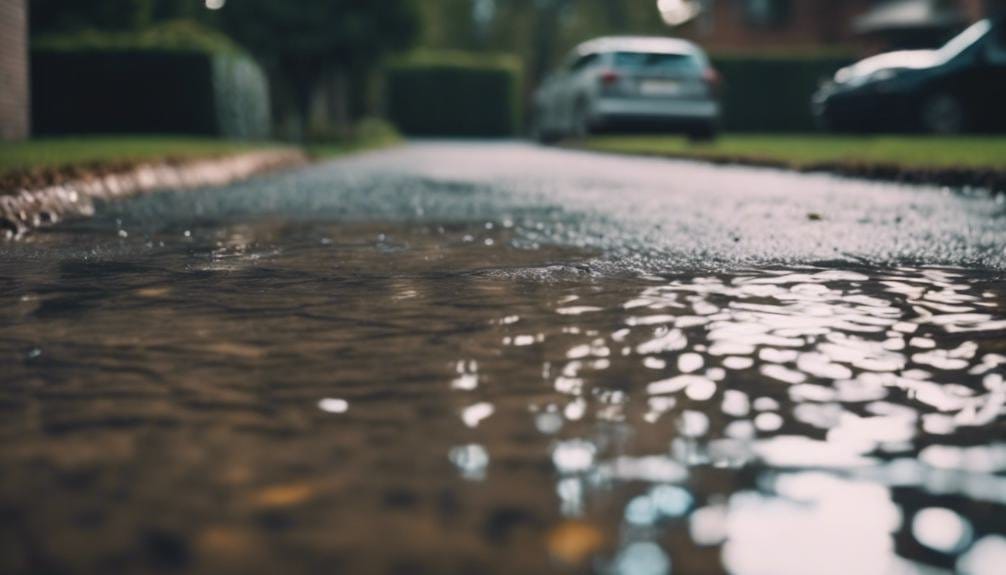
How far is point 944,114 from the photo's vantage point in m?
14.0

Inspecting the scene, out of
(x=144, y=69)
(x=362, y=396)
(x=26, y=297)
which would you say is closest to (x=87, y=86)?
(x=144, y=69)

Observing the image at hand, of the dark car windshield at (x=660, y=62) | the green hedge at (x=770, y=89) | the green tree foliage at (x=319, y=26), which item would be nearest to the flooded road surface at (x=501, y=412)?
the dark car windshield at (x=660, y=62)

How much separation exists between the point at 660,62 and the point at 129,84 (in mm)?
7047

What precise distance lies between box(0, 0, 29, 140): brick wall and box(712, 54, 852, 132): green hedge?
15.7 meters

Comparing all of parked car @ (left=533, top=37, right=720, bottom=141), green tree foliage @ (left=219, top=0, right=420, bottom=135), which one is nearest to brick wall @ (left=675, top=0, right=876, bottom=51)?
green tree foliage @ (left=219, top=0, right=420, bottom=135)

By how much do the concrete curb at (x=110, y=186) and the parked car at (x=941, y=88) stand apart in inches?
293

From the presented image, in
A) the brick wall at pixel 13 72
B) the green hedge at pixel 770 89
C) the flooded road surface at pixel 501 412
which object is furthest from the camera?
the green hedge at pixel 770 89

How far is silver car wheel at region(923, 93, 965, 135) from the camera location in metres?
13.9

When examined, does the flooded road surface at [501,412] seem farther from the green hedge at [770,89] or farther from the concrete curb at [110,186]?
the green hedge at [770,89]

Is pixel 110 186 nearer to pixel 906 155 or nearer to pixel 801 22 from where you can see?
pixel 906 155

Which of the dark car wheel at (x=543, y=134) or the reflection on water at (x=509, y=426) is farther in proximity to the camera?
the dark car wheel at (x=543, y=134)

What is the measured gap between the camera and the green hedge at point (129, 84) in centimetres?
1435

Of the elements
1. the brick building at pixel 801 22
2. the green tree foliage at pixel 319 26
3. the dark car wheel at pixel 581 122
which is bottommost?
the dark car wheel at pixel 581 122

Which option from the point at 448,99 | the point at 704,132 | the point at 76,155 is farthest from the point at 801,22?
the point at 76,155
